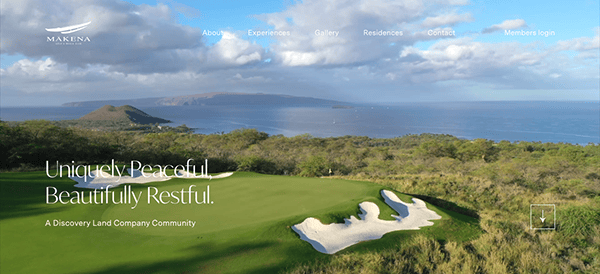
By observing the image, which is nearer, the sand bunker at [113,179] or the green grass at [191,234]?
the green grass at [191,234]

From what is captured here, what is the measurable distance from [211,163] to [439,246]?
1287 centimetres

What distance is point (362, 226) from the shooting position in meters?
5.75

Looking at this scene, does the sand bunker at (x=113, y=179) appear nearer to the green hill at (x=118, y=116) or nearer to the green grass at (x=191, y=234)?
the green grass at (x=191, y=234)

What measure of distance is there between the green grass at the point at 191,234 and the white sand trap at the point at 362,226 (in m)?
0.17

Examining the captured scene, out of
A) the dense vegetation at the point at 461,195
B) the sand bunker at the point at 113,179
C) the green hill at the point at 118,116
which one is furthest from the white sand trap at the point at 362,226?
the green hill at the point at 118,116

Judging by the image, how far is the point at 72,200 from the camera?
6.77 m

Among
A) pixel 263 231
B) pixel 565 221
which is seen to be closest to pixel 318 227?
pixel 263 231

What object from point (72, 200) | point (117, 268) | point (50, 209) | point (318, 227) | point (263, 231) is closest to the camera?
point (117, 268)

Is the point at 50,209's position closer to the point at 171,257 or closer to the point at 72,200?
the point at 72,200

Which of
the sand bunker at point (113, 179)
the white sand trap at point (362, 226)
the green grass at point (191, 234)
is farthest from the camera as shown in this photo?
the sand bunker at point (113, 179)

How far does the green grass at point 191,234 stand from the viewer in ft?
13.3

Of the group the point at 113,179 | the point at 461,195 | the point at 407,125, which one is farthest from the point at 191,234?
the point at 407,125

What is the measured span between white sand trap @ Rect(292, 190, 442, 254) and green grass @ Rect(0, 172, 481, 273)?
17 centimetres

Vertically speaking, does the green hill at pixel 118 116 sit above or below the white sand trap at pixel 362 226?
above
